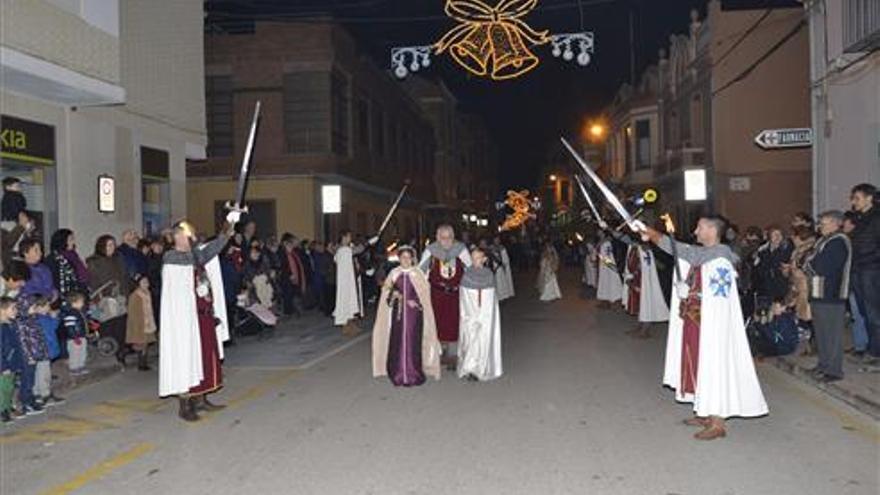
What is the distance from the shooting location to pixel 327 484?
6527 mm

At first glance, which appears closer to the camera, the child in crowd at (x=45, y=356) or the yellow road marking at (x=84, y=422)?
the yellow road marking at (x=84, y=422)

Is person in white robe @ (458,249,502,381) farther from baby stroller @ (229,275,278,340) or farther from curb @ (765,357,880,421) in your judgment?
baby stroller @ (229,275,278,340)

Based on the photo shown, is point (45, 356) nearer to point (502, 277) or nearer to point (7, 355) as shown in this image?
point (7, 355)

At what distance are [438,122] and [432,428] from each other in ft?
182

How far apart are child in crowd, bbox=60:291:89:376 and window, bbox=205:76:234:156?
18.4m

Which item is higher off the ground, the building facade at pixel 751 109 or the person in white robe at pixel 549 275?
the building facade at pixel 751 109

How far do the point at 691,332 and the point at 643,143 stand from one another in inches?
1445

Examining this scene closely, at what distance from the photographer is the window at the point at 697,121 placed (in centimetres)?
3369

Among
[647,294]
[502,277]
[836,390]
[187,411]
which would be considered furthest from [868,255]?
[502,277]

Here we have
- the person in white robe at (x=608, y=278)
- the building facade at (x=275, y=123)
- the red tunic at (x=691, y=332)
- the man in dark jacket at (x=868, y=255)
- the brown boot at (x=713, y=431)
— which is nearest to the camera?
the brown boot at (x=713, y=431)

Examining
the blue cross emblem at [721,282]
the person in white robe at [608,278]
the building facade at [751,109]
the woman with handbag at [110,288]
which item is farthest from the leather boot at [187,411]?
the building facade at [751,109]

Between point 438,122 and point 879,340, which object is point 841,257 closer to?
point 879,340

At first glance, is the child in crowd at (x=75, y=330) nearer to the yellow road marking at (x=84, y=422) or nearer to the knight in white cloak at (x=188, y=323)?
the yellow road marking at (x=84, y=422)

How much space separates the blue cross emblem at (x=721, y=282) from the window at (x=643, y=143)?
119 ft
